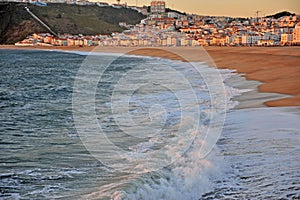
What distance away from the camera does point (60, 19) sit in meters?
146

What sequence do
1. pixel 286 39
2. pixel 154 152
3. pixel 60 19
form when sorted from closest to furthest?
1. pixel 154 152
2. pixel 286 39
3. pixel 60 19

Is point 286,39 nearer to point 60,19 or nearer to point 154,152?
point 60,19

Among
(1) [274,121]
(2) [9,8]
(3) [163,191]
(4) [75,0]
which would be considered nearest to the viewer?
(3) [163,191]

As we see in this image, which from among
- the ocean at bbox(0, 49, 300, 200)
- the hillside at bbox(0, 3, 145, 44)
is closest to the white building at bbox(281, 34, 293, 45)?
the hillside at bbox(0, 3, 145, 44)

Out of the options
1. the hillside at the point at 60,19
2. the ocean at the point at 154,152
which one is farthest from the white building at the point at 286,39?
the ocean at the point at 154,152

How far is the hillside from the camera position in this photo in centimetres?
13112

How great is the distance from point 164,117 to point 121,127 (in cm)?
148

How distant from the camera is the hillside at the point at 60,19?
430ft

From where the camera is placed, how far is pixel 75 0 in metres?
189

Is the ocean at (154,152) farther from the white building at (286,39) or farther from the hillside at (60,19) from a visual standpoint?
the hillside at (60,19)

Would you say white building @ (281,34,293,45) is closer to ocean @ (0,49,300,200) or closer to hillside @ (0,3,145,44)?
hillside @ (0,3,145,44)

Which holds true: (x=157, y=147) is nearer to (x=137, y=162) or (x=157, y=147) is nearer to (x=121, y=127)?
(x=137, y=162)

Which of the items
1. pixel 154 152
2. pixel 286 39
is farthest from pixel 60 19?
pixel 154 152

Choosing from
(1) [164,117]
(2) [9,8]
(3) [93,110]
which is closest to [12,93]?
(3) [93,110]
